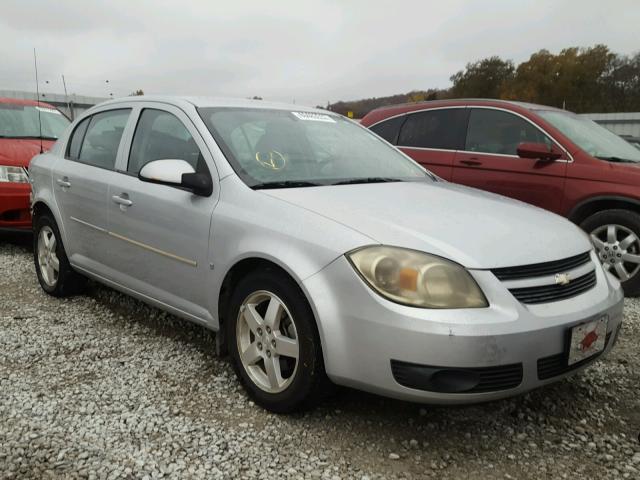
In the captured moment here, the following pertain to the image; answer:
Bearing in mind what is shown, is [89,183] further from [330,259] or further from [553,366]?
[553,366]

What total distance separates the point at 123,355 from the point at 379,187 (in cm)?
180

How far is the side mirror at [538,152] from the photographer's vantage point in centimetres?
518

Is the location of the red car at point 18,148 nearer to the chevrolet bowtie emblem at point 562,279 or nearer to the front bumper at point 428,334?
the front bumper at point 428,334

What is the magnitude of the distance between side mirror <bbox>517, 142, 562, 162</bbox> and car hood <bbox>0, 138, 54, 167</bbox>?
16.6 ft

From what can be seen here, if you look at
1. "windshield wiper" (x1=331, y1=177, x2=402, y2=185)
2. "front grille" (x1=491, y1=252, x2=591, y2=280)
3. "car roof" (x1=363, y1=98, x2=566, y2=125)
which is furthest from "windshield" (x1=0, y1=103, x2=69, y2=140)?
"front grille" (x1=491, y1=252, x2=591, y2=280)

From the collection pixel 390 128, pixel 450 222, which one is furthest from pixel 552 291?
pixel 390 128

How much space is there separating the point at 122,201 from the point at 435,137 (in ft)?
11.7

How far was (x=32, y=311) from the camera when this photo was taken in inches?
169

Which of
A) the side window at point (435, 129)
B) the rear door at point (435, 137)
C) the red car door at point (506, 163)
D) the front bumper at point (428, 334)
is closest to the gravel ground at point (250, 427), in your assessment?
the front bumper at point (428, 334)

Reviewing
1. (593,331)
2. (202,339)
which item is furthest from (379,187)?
(202,339)

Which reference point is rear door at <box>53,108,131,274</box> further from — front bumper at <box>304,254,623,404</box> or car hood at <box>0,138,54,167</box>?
car hood at <box>0,138,54,167</box>

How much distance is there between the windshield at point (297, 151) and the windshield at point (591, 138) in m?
2.30

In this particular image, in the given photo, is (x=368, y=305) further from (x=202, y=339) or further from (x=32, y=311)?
(x=32, y=311)

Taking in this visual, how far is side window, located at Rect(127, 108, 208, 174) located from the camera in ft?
10.8
